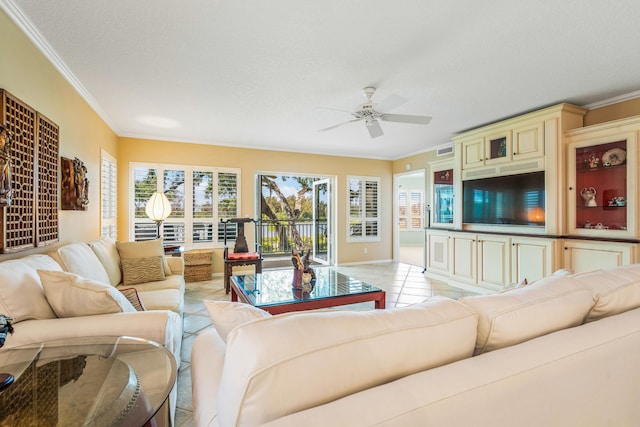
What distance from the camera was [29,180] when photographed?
2.10 meters

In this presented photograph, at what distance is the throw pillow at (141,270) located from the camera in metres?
2.97

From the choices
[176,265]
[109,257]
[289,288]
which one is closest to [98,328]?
[289,288]

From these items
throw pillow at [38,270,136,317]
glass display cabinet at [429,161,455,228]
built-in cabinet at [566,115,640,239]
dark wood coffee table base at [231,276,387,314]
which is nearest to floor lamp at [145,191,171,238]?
dark wood coffee table base at [231,276,387,314]

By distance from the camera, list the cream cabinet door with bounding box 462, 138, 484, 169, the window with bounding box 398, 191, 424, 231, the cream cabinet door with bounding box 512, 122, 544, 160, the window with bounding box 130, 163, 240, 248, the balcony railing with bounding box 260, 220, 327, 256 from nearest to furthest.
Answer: the cream cabinet door with bounding box 512, 122, 544, 160
the cream cabinet door with bounding box 462, 138, 484, 169
the window with bounding box 130, 163, 240, 248
the balcony railing with bounding box 260, 220, 327, 256
the window with bounding box 398, 191, 424, 231

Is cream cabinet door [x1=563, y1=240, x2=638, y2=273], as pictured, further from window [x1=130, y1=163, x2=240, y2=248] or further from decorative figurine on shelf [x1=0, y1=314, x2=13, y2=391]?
window [x1=130, y1=163, x2=240, y2=248]

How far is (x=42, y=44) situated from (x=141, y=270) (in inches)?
78.8

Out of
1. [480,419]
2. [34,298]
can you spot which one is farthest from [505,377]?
[34,298]

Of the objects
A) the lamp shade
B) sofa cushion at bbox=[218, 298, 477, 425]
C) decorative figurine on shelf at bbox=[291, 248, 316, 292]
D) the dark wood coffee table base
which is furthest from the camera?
the lamp shade

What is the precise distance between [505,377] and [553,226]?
3.67 metres

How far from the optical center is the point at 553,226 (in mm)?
3607

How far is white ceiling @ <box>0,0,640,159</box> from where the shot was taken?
6.34 feet

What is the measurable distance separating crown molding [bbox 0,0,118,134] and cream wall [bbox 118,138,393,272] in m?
1.60

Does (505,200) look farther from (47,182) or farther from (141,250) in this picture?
(47,182)

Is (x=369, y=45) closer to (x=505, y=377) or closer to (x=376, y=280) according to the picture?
(x=505, y=377)
